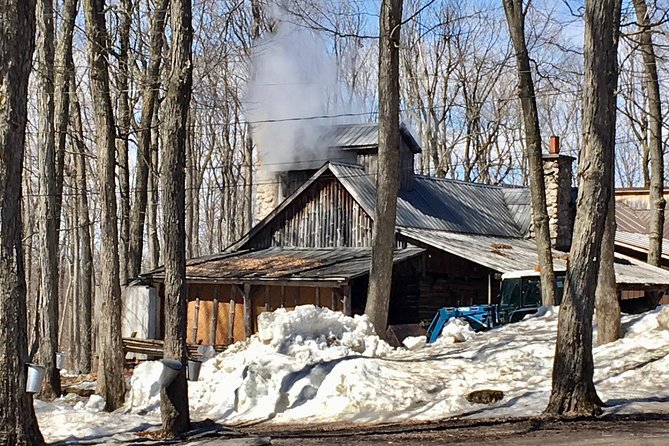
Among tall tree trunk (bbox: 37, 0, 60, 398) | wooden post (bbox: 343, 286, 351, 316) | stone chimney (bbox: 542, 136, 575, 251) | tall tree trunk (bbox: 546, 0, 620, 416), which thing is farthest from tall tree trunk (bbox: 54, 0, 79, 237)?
stone chimney (bbox: 542, 136, 575, 251)

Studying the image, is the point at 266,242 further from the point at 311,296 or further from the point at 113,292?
the point at 113,292

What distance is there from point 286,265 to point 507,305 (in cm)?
727

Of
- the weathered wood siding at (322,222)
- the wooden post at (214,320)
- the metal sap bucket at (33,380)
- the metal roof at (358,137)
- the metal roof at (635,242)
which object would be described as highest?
the metal roof at (358,137)

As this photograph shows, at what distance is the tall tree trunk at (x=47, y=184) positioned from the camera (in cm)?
1992

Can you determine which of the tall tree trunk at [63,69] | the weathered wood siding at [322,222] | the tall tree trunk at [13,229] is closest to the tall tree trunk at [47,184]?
the tall tree trunk at [63,69]

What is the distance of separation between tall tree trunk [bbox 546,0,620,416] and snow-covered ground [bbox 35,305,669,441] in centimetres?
78

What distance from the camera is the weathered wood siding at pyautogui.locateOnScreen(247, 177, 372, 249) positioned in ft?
94.6

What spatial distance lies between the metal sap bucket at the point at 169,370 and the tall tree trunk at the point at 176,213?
0.33ft

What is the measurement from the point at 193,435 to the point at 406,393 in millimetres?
3661

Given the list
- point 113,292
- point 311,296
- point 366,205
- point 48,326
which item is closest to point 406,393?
point 113,292

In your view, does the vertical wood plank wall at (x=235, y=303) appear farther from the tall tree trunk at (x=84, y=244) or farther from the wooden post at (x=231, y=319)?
the tall tree trunk at (x=84, y=244)

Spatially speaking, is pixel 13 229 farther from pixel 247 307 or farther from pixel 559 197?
pixel 559 197

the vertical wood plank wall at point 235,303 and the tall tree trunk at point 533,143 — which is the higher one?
the tall tree trunk at point 533,143

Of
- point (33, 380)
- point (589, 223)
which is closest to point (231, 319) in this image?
point (33, 380)
